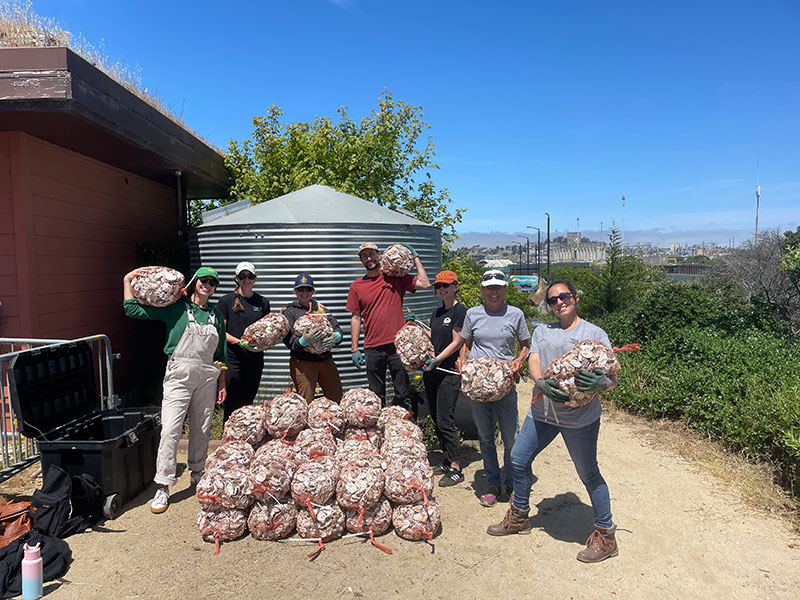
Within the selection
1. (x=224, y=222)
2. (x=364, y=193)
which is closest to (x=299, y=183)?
(x=364, y=193)

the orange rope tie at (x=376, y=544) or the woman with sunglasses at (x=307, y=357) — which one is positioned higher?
the woman with sunglasses at (x=307, y=357)

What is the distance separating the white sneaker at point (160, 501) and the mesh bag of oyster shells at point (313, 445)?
1247 mm

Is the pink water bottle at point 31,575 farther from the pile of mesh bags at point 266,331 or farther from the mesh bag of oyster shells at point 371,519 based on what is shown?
the pile of mesh bags at point 266,331

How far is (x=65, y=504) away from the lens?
3977 millimetres

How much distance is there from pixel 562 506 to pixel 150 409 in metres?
3.92

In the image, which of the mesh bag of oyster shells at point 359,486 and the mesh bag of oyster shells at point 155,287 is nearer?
the mesh bag of oyster shells at point 359,486

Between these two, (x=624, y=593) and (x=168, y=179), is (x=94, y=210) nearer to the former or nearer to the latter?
(x=168, y=179)

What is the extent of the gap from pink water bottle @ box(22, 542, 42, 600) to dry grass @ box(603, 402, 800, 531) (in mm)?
5396

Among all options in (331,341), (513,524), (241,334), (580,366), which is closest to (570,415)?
(580,366)

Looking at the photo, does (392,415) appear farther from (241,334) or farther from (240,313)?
(240,313)

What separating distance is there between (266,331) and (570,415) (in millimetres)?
2733

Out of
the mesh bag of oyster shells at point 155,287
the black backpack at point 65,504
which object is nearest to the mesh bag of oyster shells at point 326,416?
the mesh bag of oyster shells at point 155,287

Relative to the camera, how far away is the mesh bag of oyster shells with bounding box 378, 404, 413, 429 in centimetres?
478

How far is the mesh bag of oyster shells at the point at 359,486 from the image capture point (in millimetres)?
3787
